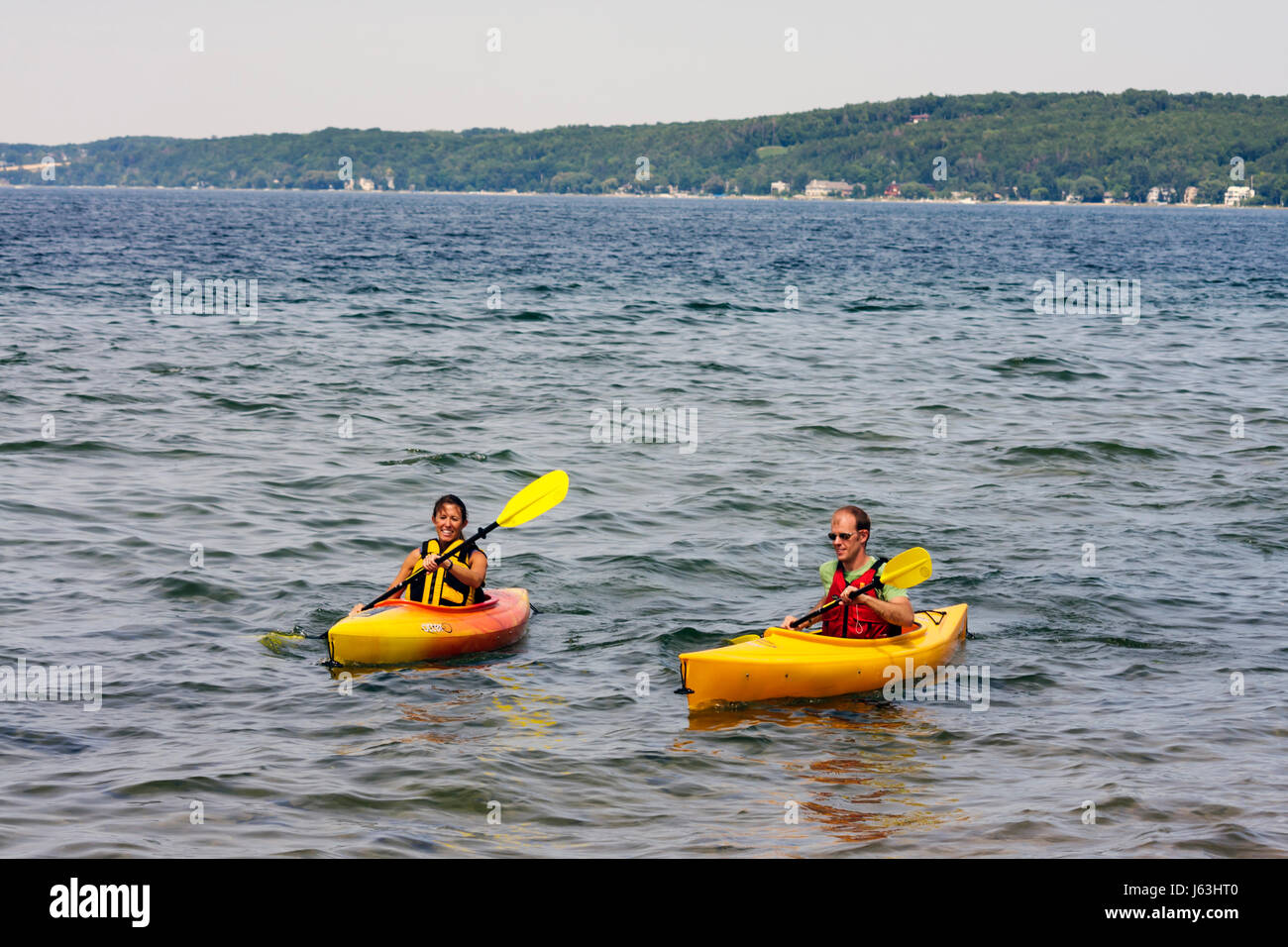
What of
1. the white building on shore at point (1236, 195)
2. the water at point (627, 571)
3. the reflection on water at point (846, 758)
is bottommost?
the reflection on water at point (846, 758)

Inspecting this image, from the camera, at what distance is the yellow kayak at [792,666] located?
25.3 feet

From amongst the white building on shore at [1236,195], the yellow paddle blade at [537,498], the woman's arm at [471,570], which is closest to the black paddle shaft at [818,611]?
the woman's arm at [471,570]

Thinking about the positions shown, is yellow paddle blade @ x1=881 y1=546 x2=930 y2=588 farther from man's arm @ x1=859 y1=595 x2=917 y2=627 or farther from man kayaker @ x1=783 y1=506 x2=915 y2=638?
man's arm @ x1=859 y1=595 x2=917 y2=627

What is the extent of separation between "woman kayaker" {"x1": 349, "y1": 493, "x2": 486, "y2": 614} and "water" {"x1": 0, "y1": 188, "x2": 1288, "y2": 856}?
56 centimetres

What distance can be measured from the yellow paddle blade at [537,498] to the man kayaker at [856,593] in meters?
2.51

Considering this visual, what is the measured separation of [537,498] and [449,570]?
4.34ft

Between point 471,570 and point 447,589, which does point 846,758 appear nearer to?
point 471,570

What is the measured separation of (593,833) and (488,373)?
15577 millimetres

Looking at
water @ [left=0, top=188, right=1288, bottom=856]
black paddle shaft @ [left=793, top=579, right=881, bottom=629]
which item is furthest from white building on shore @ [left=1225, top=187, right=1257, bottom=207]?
black paddle shaft @ [left=793, top=579, right=881, bottom=629]

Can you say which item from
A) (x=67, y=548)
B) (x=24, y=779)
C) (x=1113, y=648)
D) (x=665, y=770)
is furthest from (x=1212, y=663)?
(x=67, y=548)

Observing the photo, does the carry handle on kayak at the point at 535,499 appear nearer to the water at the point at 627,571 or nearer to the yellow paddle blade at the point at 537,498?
the yellow paddle blade at the point at 537,498

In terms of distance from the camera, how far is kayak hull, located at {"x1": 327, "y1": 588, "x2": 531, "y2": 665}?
8328 mm

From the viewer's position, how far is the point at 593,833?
5941 mm

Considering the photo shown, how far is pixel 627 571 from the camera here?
11125 mm
